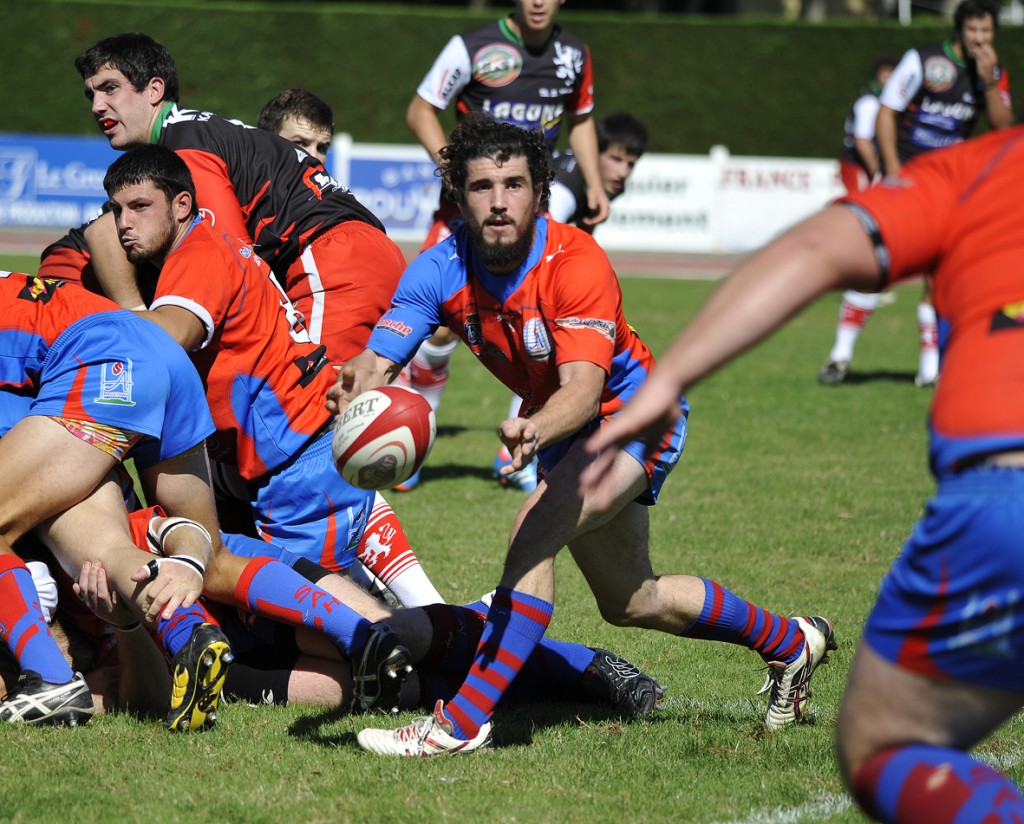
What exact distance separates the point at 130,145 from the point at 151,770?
2928mm

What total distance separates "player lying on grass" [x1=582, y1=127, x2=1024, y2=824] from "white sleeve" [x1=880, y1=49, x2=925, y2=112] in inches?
355

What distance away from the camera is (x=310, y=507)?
4.81m

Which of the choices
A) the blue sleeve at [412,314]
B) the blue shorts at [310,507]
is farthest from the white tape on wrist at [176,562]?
the blue sleeve at [412,314]

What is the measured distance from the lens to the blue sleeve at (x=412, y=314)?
161 inches

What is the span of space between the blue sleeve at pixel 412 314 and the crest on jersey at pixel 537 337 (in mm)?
317

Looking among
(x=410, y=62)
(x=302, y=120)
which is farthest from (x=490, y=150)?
(x=410, y=62)

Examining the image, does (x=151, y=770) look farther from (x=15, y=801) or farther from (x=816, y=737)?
(x=816, y=737)

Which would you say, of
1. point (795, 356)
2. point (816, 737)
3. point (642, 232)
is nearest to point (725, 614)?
point (816, 737)

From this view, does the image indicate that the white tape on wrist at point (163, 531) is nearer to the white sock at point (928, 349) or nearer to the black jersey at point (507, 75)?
the black jersey at point (507, 75)

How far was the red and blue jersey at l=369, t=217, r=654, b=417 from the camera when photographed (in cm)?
395

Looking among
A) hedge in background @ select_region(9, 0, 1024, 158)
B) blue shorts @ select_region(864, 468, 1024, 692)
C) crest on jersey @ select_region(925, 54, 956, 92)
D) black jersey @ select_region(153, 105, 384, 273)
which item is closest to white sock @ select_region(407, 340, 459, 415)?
black jersey @ select_region(153, 105, 384, 273)

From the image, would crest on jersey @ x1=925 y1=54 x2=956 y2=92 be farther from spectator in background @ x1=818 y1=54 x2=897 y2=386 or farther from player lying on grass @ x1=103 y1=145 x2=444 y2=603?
player lying on grass @ x1=103 y1=145 x2=444 y2=603

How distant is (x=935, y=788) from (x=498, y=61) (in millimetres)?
6463

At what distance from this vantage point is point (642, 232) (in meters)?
23.0
